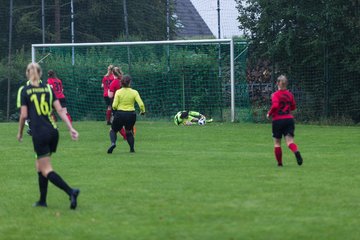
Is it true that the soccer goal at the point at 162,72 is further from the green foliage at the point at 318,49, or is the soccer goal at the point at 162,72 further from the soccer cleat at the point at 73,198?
the soccer cleat at the point at 73,198

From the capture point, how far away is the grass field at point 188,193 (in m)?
9.44

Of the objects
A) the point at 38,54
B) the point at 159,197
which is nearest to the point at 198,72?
the point at 38,54

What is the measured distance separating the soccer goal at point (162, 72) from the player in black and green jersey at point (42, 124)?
63.3 feet

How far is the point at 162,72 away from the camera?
3228 centimetres

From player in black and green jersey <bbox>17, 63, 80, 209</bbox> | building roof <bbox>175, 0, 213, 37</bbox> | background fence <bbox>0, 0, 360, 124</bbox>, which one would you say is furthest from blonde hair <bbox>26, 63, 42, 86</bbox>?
building roof <bbox>175, 0, 213, 37</bbox>

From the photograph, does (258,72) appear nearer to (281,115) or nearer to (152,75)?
(152,75)

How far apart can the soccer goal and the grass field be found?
31.4ft

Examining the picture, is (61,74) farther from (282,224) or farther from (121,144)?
(282,224)

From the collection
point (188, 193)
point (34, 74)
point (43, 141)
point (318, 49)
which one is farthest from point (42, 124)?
point (318, 49)

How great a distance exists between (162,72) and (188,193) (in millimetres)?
20343

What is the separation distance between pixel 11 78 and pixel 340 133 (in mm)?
16647

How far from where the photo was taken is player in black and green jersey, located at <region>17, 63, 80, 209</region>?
10.9 meters

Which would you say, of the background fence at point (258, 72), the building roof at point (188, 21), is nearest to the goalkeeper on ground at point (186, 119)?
the background fence at point (258, 72)

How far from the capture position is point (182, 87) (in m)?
31.6
